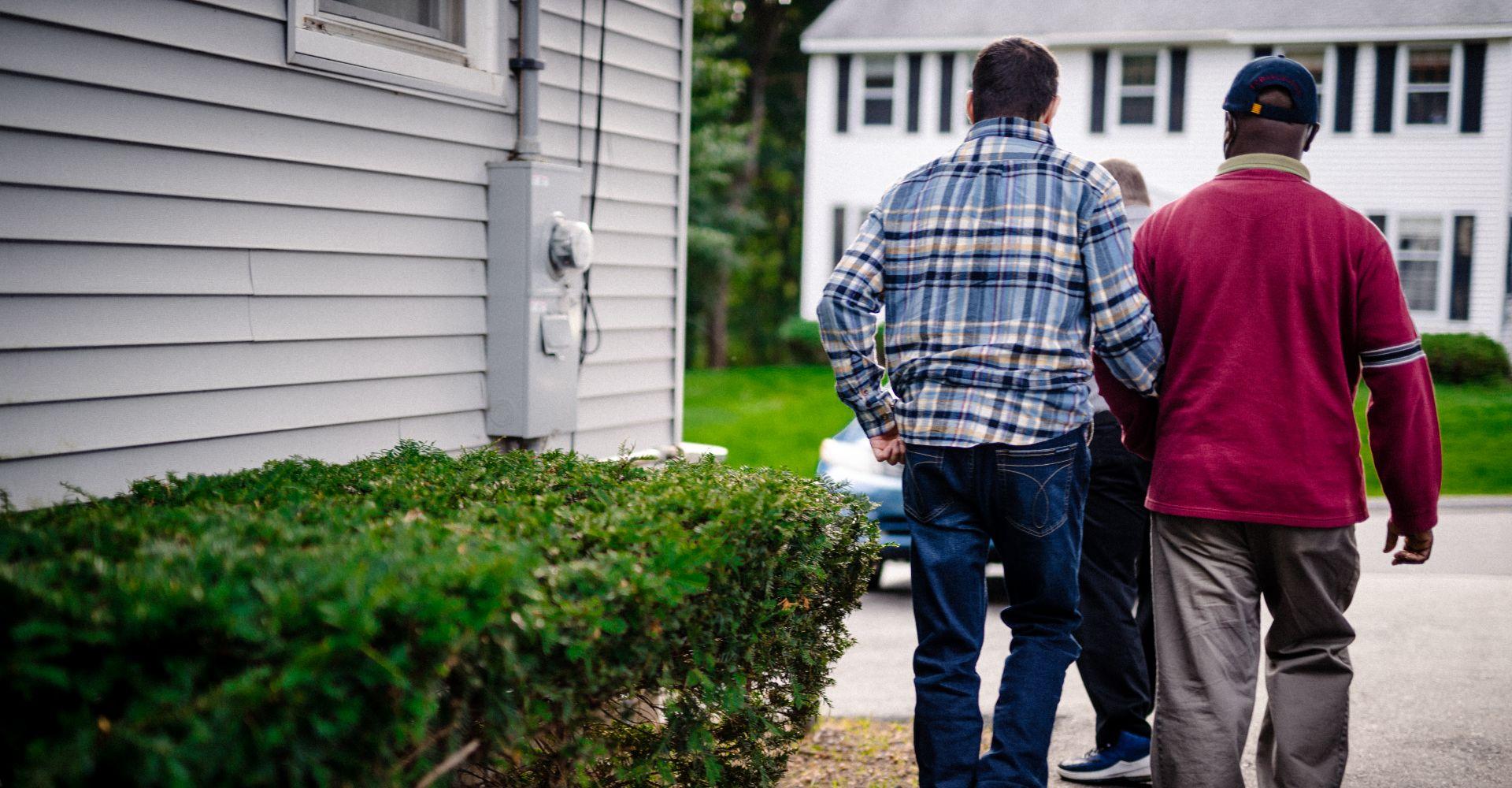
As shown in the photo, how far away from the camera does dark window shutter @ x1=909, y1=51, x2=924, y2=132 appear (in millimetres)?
23797

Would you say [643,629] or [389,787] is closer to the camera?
[389,787]

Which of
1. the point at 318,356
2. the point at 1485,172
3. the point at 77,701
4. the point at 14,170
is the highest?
the point at 1485,172

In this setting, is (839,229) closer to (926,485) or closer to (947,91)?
(947,91)

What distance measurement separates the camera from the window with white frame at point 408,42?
402 cm

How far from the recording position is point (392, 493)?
295cm

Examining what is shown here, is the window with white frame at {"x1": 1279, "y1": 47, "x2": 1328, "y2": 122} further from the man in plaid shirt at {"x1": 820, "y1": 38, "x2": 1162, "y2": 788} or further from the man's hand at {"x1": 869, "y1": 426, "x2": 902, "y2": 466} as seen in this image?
the man's hand at {"x1": 869, "y1": 426, "x2": 902, "y2": 466}

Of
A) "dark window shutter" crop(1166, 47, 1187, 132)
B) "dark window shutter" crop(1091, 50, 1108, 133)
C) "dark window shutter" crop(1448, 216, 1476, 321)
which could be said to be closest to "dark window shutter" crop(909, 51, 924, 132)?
"dark window shutter" crop(1091, 50, 1108, 133)

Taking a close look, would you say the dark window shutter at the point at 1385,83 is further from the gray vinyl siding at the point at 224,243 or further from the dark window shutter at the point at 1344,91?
the gray vinyl siding at the point at 224,243

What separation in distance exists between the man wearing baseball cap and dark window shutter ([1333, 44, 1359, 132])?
67.0 ft

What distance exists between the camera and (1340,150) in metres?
21.5

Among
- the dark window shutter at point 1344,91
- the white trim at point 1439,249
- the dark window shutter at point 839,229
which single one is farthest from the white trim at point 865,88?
the white trim at point 1439,249

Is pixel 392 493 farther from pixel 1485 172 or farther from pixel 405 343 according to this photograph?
pixel 1485 172

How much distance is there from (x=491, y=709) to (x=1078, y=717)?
11.3 feet

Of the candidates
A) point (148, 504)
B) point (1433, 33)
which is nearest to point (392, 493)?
point (148, 504)
